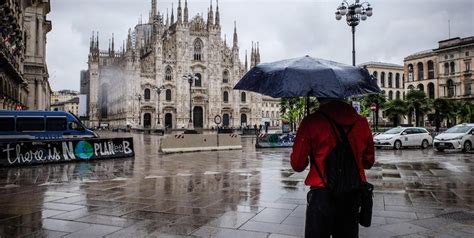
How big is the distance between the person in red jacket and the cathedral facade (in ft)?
177

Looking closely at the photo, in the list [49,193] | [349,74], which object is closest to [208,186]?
[49,193]

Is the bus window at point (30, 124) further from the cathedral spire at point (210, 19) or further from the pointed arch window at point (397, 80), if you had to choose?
the pointed arch window at point (397, 80)

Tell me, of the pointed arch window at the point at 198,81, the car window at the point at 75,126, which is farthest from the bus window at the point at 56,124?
the pointed arch window at the point at 198,81

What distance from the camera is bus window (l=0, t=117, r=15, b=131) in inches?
732

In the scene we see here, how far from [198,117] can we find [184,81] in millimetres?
6789

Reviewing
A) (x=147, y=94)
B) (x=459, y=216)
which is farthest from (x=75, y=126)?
(x=147, y=94)

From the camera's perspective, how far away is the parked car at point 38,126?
18688 millimetres

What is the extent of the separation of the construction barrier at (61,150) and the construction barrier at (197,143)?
8.41 feet

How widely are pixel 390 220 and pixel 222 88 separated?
61.0 m

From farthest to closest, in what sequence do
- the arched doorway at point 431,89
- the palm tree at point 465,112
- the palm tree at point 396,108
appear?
the arched doorway at point 431,89 → the palm tree at point 465,112 → the palm tree at point 396,108

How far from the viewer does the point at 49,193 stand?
769cm

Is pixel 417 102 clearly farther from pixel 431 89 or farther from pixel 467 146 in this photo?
pixel 431 89

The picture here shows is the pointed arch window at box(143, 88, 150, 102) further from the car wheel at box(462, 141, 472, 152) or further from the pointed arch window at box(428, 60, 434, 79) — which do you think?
the car wheel at box(462, 141, 472, 152)

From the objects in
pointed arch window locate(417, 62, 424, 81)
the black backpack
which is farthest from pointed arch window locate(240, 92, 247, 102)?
the black backpack
